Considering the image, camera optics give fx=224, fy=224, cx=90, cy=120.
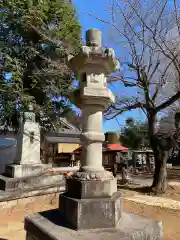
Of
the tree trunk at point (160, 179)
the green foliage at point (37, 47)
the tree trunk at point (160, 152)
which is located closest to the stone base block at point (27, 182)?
the green foliage at point (37, 47)

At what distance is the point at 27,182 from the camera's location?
695 cm

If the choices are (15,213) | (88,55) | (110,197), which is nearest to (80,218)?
(110,197)

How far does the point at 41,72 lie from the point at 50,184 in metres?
4.33

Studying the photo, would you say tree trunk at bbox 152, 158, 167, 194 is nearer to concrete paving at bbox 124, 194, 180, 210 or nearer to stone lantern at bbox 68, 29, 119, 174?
concrete paving at bbox 124, 194, 180, 210

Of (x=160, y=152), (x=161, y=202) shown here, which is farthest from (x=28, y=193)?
(x=160, y=152)

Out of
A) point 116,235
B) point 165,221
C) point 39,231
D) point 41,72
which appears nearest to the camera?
point 116,235

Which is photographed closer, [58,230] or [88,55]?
[58,230]

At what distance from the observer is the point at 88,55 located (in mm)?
3381

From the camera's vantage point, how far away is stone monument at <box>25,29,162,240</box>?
2.85m

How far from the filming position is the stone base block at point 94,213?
2.90 meters

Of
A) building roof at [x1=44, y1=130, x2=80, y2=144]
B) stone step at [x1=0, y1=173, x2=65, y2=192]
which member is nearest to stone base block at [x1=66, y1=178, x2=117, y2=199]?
stone step at [x1=0, y1=173, x2=65, y2=192]

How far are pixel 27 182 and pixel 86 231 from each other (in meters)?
4.56

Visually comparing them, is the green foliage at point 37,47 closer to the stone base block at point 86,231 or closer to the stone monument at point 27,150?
Result: the stone monument at point 27,150

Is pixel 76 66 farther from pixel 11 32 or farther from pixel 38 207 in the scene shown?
pixel 11 32
